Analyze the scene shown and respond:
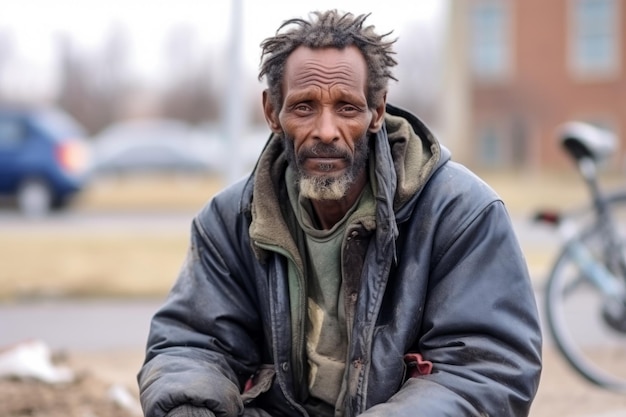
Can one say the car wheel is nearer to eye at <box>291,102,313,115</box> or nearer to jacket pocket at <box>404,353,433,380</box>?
eye at <box>291,102,313,115</box>

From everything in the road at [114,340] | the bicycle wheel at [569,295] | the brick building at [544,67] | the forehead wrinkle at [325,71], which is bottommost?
the brick building at [544,67]

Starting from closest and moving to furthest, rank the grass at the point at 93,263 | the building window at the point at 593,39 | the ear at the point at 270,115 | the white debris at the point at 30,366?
the ear at the point at 270,115 < the white debris at the point at 30,366 < the grass at the point at 93,263 < the building window at the point at 593,39

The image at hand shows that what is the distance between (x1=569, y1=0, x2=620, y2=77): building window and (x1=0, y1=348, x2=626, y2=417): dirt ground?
27332 mm

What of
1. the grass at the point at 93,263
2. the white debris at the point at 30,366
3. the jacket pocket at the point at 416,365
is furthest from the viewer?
the grass at the point at 93,263

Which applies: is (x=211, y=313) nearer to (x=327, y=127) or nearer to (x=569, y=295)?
(x=327, y=127)

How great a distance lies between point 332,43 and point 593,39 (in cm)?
3144

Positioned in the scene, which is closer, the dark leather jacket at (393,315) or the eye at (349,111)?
the dark leather jacket at (393,315)

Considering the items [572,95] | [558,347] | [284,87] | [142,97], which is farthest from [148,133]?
[284,87]

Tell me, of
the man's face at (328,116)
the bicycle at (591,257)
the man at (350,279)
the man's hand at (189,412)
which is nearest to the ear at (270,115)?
the man at (350,279)

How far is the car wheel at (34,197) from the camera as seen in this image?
2028cm

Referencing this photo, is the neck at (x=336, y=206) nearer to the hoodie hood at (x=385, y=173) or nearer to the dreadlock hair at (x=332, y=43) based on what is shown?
the hoodie hood at (x=385, y=173)

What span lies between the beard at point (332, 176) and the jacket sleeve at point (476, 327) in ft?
0.83

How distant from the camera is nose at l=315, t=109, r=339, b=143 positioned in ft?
9.66

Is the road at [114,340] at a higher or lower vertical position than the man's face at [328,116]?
lower
